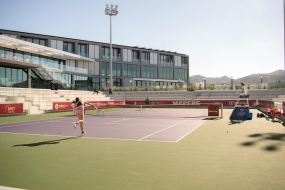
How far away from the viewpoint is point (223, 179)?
6.03 m

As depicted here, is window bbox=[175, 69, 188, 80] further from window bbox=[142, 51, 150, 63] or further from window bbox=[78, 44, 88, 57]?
window bbox=[78, 44, 88, 57]

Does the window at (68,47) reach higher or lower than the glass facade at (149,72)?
higher

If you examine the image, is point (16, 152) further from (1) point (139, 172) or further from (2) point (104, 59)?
(2) point (104, 59)

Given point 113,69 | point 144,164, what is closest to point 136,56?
point 113,69

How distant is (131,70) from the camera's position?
71.4m

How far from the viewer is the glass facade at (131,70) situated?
70.2m

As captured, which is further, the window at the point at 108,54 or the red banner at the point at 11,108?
the window at the point at 108,54

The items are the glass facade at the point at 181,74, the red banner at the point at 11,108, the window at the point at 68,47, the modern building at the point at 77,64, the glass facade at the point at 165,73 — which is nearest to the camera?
the red banner at the point at 11,108

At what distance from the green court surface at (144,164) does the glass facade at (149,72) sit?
207 ft

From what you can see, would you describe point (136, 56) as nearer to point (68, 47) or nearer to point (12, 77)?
point (68, 47)

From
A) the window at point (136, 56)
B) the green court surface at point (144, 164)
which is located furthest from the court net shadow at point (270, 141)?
the window at point (136, 56)

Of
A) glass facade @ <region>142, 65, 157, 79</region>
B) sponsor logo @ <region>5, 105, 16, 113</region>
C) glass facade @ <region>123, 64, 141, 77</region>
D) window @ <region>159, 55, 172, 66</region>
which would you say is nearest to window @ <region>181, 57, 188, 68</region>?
window @ <region>159, 55, 172, 66</region>

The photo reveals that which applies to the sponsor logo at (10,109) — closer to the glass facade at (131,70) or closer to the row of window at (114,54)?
the row of window at (114,54)

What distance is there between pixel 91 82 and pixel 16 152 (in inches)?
2160
